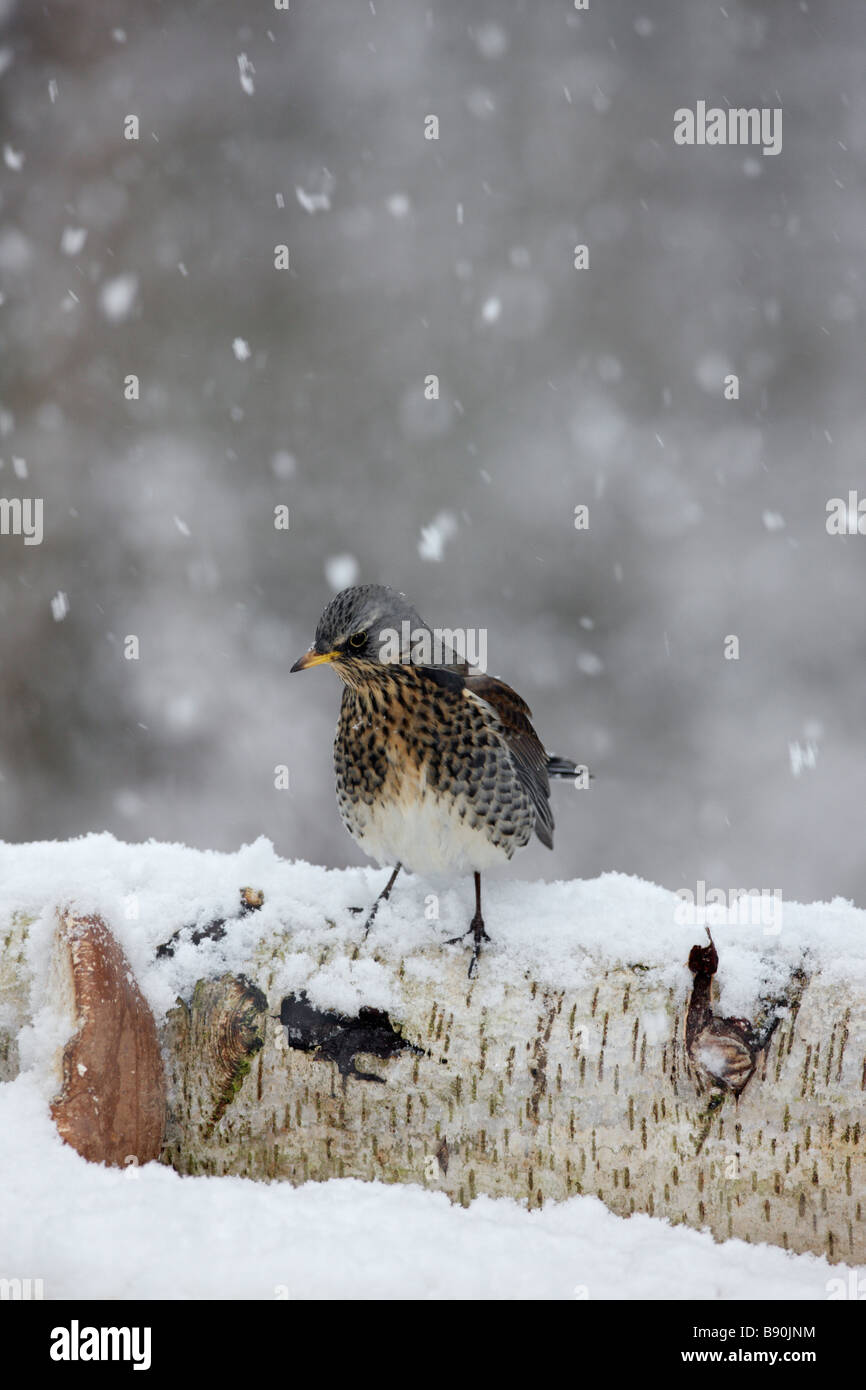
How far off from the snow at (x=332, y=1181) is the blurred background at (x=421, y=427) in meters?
4.17

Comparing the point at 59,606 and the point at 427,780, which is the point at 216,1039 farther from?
the point at 59,606

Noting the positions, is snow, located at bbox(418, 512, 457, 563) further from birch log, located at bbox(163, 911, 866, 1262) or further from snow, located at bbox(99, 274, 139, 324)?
birch log, located at bbox(163, 911, 866, 1262)

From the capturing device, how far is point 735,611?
6.64 meters

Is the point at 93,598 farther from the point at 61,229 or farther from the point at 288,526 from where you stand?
the point at 61,229

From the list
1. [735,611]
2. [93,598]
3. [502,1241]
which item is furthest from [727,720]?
[502,1241]

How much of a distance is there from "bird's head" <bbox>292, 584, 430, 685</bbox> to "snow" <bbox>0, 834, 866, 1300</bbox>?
0.58 meters

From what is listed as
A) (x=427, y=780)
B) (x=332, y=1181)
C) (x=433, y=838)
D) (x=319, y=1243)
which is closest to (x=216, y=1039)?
(x=332, y=1181)

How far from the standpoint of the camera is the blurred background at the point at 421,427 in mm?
6488

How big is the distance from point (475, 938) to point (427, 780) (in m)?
0.54

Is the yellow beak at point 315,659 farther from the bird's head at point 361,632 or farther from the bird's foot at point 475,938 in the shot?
the bird's foot at point 475,938

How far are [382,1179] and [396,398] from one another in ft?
17.9

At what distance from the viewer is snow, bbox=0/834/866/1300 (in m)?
1.69


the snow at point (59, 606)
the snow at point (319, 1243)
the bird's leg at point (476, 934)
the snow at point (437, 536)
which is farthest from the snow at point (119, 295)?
the snow at point (319, 1243)

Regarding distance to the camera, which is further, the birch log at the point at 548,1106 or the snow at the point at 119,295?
the snow at the point at 119,295
